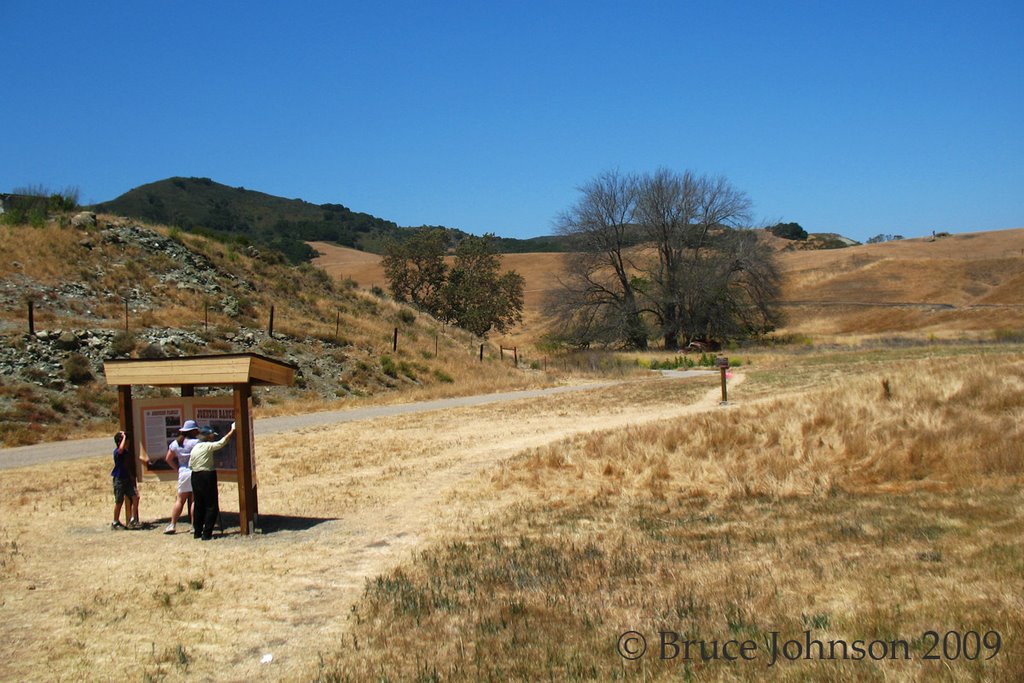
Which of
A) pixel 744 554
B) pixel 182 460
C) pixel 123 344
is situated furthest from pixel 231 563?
pixel 123 344

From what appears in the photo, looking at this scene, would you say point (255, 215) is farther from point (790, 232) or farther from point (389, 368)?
point (389, 368)

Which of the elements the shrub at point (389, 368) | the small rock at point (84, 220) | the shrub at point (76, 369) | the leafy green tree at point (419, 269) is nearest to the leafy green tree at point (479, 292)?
the leafy green tree at point (419, 269)

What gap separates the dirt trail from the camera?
669cm

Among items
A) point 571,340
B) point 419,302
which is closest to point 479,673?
point 571,340

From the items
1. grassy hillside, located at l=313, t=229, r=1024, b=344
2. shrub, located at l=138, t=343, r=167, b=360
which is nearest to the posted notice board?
shrub, located at l=138, t=343, r=167, b=360

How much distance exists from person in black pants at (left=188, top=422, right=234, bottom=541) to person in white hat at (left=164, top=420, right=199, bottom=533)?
1.27 feet

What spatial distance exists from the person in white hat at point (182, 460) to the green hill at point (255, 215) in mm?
114272

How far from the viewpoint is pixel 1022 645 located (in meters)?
5.26

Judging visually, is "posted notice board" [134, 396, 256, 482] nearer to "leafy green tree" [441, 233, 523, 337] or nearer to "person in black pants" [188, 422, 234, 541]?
"person in black pants" [188, 422, 234, 541]

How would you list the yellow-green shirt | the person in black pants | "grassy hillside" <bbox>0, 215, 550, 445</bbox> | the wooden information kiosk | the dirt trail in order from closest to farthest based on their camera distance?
the dirt trail < the person in black pants < the yellow-green shirt < the wooden information kiosk < "grassy hillside" <bbox>0, 215, 550, 445</bbox>

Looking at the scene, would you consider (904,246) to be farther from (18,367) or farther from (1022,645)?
(1022,645)

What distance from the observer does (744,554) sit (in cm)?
835

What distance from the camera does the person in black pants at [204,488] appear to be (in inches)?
422

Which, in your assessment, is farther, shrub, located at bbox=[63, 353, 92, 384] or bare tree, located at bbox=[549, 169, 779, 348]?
bare tree, located at bbox=[549, 169, 779, 348]
